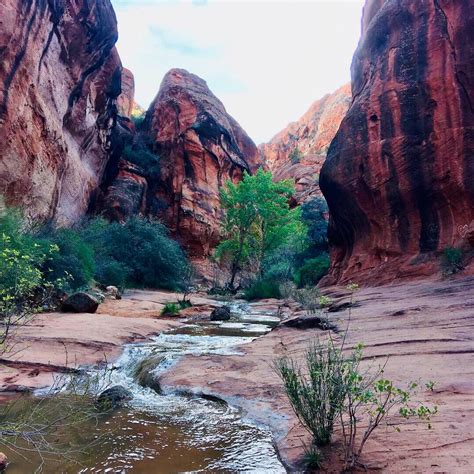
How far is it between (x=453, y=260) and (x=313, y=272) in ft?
36.8

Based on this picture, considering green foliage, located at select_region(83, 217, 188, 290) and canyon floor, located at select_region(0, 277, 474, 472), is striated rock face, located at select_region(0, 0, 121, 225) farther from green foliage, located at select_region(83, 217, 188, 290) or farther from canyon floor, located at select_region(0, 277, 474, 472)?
canyon floor, located at select_region(0, 277, 474, 472)

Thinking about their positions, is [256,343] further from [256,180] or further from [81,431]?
[256,180]

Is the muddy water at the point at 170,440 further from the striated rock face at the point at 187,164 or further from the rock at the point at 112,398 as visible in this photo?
the striated rock face at the point at 187,164

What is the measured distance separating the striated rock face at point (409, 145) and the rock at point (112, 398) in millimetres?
11000

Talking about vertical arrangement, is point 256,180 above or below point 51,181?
above

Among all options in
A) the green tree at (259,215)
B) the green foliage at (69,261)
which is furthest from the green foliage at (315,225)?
the green foliage at (69,261)

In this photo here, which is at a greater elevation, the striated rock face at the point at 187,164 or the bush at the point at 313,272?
the striated rock face at the point at 187,164

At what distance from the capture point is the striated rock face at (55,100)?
1391cm

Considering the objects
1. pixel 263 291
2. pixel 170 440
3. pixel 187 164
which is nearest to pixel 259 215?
pixel 263 291

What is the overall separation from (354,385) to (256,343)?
14.5 feet

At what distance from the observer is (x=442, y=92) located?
45.8ft

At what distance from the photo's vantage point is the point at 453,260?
11406 millimetres

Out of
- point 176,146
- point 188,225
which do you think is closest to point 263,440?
point 188,225

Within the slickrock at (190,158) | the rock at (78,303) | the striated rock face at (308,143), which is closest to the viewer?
the rock at (78,303)
